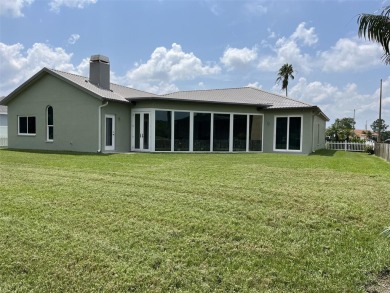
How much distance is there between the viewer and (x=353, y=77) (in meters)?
21.5

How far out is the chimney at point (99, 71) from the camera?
20.5m

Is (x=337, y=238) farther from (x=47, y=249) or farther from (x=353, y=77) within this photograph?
(x=353, y=77)

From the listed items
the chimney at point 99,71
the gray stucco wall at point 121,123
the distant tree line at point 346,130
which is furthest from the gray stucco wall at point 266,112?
the distant tree line at point 346,130

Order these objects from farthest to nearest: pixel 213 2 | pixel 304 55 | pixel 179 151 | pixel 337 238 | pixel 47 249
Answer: pixel 304 55 < pixel 179 151 < pixel 213 2 < pixel 337 238 < pixel 47 249

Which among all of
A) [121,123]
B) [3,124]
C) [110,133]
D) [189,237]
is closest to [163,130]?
[121,123]

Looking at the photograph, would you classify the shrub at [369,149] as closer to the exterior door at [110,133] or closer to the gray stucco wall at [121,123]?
the gray stucco wall at [121,123]

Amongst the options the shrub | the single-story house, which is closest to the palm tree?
the shrub

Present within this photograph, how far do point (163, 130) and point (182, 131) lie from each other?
1178 millimetres

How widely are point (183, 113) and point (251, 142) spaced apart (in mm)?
4914

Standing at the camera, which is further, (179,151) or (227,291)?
(179,151)

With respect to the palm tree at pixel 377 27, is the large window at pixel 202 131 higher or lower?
lower

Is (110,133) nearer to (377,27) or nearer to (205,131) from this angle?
(205,131)

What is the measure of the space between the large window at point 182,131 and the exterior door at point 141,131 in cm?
164

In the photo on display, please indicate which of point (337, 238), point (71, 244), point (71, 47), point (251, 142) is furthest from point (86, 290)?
point (71, 47)
